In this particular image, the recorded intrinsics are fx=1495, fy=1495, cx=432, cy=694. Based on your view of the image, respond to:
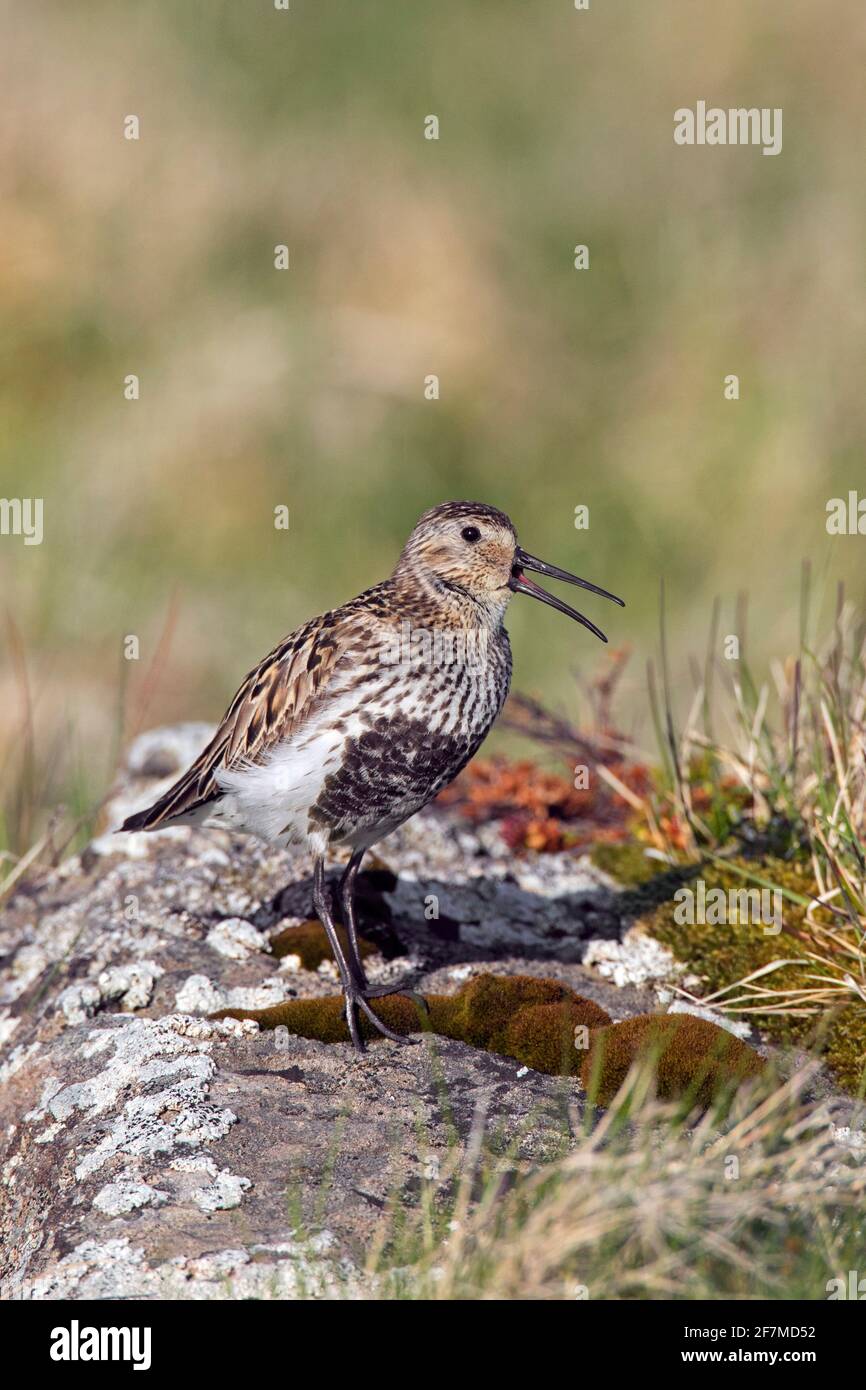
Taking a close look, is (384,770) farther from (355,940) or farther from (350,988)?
(350,988)

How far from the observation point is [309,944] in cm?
629

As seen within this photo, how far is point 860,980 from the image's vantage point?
18.4 feet

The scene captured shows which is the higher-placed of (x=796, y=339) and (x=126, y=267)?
(x=126, y=267)

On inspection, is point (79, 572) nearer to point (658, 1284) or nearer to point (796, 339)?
point (796, 339)

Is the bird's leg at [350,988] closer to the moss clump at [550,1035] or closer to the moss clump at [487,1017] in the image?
the moss clump at [487,1017]

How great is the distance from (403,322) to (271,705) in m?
8.73

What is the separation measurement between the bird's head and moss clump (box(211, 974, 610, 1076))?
163 cm

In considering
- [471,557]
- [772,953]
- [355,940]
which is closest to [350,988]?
[355,940]

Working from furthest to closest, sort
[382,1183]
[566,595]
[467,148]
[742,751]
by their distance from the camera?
[467,148] → [566,595] → [742,751] → [382,1183]

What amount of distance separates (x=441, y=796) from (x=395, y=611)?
2098mm

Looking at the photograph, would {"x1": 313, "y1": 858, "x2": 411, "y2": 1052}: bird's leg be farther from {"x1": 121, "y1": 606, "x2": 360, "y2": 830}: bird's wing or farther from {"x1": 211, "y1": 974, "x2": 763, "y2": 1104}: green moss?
{"x1": 121, "y1": 606, "x2": 360, "y2": 830}: bird's wing

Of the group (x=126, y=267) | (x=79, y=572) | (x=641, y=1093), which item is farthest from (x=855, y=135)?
(x=641, y=1093)

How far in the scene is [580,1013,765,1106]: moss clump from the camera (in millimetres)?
4973

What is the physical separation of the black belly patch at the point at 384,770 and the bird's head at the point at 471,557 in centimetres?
77
